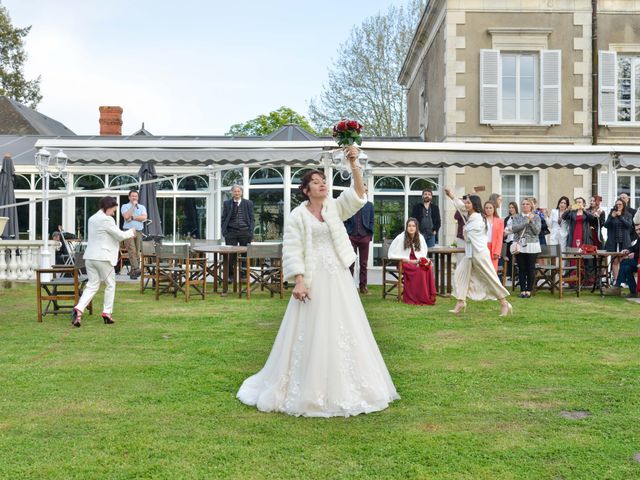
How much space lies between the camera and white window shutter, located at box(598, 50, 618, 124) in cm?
1911

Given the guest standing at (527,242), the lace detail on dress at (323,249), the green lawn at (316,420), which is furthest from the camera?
the guest standing at (527,242)

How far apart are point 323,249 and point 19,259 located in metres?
11.2

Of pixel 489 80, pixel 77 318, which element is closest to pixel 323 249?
pixel 77 318

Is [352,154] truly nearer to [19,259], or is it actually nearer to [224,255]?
[224,255]

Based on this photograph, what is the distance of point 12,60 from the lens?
40594mm

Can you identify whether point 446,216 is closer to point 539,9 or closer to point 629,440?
point 539,9

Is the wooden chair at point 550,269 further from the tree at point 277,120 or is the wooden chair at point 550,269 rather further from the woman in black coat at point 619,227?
the tree at point 277,120

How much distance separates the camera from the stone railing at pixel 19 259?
1441 centimetres

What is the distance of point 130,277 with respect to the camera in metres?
15.4

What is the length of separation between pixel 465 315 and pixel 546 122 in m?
10.7

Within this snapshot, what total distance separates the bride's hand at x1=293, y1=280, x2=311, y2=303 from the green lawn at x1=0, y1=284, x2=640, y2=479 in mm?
834

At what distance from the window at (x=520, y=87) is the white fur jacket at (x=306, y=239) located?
48.0 feet

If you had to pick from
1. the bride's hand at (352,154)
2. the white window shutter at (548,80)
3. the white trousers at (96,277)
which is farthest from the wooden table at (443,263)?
the white window shutter at (548,80)

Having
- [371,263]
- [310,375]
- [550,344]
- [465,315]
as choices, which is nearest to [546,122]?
[371,263]
